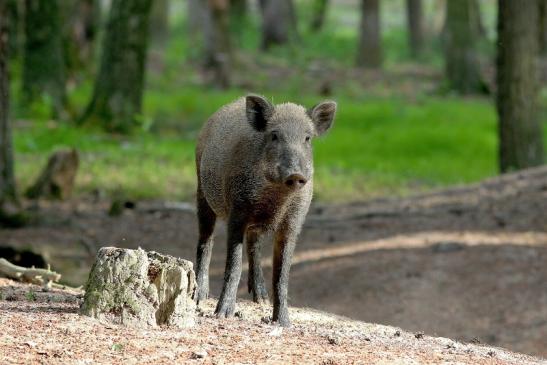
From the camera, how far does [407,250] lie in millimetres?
12555

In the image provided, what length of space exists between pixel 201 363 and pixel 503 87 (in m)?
11.5

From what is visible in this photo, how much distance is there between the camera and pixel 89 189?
16.3 metres

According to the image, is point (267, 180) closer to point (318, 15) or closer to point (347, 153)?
point (347, 153)

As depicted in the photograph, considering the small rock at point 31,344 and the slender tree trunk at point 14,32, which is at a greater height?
the slender tree trunk at point 14,32

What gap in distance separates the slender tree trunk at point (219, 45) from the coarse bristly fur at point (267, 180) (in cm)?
2033

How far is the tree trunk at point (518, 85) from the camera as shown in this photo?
16297 mm

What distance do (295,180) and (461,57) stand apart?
22764 millimetres

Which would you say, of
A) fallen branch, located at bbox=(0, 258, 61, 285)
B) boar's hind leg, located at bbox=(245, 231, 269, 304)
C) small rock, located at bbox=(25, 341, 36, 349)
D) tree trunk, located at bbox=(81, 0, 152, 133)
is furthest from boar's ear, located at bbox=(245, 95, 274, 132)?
tree trunk, located at bbox=(81, 0, 152, 133)

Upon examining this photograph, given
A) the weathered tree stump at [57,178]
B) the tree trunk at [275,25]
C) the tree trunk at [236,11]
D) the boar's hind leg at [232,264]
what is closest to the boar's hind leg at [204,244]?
the boar's hind leg at [232,264]

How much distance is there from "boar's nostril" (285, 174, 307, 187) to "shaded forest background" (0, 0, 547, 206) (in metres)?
6.23

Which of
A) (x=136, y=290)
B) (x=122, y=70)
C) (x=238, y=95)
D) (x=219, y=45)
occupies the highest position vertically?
(x=219, y=45)

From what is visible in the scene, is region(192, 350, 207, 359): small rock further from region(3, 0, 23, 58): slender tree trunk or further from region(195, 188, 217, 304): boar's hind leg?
region(3, 0, 23, 58): slender tree trunk

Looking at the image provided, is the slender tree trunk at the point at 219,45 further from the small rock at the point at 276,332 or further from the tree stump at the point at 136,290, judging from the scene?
the tree stump at the point at 136,290

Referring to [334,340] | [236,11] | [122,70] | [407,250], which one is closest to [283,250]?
[334,340]
